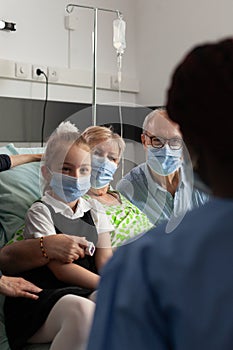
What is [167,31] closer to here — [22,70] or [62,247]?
[22,70]

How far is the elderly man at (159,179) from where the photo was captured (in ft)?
7.43

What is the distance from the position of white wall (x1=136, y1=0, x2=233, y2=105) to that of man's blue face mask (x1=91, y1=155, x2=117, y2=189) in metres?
1.45

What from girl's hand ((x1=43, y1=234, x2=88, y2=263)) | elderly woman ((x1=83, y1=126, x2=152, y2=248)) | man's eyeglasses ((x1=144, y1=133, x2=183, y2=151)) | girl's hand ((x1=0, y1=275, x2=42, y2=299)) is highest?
man's eyeglasses ((x1=144, y1=133, x2=183, y2=151))

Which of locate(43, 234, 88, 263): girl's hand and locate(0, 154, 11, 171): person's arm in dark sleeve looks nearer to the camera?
locate(43, 234, 88, 263): girl's hand

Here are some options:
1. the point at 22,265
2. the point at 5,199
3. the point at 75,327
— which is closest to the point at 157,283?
the point at 75,327

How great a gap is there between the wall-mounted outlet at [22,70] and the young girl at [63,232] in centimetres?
109

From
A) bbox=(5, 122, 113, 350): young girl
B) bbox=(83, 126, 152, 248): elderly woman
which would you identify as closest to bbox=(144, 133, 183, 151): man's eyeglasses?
bbox=(83, 126, 152, 248): elderly woman

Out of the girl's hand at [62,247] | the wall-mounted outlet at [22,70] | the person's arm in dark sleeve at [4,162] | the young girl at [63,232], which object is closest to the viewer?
the young girl at [63,232]

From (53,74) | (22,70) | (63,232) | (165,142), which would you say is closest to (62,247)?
(63,232)

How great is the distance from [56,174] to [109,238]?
0.98 feet

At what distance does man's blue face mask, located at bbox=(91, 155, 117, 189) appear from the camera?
2.14 metres

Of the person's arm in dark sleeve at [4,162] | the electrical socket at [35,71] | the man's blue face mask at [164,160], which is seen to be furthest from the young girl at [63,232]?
the electrical socket at [35,71]

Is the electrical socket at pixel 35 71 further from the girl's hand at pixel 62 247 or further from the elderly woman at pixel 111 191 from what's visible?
the girl's hand at pixel 62 247

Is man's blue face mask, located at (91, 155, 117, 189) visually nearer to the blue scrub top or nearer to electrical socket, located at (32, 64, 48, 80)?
electrical socket, located at (32, 64, 48, 80)
